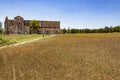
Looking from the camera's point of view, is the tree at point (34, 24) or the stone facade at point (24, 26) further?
the tree at point (34, 24)

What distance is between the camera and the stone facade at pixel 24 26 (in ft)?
373

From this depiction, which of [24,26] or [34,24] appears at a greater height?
[34,24]

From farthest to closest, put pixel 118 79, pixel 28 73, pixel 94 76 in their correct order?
pixel 28 73 → pixel 94 76 → pixel 118 79

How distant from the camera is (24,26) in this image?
117 m

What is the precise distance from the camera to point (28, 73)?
919 cm

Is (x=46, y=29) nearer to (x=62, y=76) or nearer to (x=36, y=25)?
(x=36, y=25)

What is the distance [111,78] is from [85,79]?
100 cm

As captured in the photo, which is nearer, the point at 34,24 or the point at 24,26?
the point at 34,24

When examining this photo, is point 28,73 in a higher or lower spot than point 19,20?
lower

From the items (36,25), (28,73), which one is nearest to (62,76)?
(28,73)

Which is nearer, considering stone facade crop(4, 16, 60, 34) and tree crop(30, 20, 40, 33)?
stone facade crop(4, 16, 60, 34)

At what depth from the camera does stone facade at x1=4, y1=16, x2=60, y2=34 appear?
373 feet

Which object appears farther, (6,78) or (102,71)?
(102,71)

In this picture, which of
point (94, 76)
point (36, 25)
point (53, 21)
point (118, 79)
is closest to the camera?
point (118, 79)
